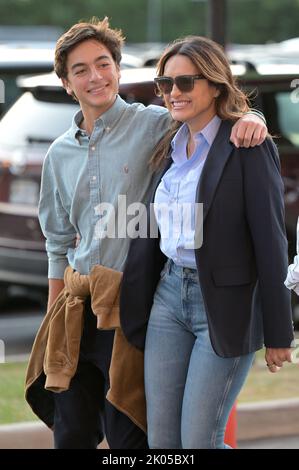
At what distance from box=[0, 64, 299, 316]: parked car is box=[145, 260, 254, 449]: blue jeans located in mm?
4325

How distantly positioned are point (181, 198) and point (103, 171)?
360 millimetres

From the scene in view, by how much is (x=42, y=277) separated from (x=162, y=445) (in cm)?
448

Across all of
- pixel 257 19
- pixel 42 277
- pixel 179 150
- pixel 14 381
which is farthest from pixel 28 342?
pixel 257 19

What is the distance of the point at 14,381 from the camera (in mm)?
6477

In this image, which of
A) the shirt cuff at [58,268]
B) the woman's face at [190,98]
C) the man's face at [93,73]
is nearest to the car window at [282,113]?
the shirt cuff at [58,268]

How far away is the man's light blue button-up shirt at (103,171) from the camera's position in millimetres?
3998

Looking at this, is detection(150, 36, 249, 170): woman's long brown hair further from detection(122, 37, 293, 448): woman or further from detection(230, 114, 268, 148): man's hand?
detection(230, 114, 268, 148): man's hand

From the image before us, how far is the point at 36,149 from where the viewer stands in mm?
8414

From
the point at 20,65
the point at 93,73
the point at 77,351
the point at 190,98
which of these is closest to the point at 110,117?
the point at 93,73

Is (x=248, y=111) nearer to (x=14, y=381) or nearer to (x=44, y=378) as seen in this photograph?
(x=44, y=378)

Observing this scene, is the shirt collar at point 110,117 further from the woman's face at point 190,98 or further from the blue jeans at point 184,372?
the blue jeans at point 184,372

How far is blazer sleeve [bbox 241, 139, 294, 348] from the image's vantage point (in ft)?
12.1

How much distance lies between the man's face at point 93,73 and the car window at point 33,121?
431cm

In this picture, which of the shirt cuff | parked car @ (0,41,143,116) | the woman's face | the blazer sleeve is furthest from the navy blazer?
parked car @ (0,41,143,116)
